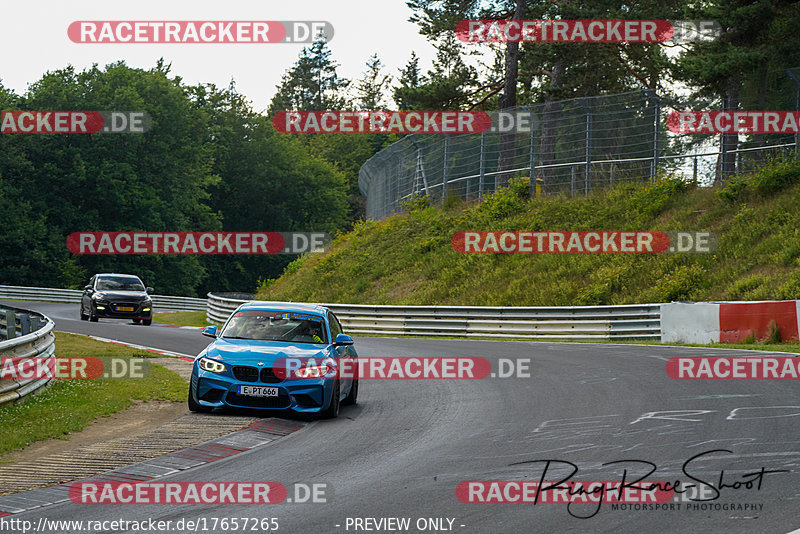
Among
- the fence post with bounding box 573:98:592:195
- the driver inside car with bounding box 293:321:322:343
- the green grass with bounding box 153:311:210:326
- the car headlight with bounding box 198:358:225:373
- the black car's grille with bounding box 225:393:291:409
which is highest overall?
the fence post with bounding box 573:98:592:195

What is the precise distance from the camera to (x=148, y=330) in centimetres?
2561

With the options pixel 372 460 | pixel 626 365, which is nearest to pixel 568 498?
pixel 372 460

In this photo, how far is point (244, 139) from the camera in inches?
3327

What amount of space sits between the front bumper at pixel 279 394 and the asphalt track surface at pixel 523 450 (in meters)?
0.28

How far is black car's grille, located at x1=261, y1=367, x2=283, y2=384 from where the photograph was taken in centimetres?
1092

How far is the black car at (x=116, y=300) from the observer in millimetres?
29938

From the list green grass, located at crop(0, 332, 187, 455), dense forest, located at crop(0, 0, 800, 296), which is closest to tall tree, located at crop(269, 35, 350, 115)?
dense forest, located at crop(0, 0, 800, 296)

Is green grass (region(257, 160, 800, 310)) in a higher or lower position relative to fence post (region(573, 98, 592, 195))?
lower

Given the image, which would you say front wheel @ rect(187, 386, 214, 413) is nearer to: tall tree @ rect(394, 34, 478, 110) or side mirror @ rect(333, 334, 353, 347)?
side mirror @ rect(333, 334, 353, 347)

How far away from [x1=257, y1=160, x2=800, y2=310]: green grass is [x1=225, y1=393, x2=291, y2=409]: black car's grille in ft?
52.8

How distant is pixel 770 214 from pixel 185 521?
2546 centimetres

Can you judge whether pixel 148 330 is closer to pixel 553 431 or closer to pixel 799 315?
pixel 799 315

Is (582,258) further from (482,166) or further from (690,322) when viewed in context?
(690,322)

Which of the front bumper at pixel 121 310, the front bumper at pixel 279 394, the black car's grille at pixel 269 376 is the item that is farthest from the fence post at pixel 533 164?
the black car's grille at pixel 269 376
